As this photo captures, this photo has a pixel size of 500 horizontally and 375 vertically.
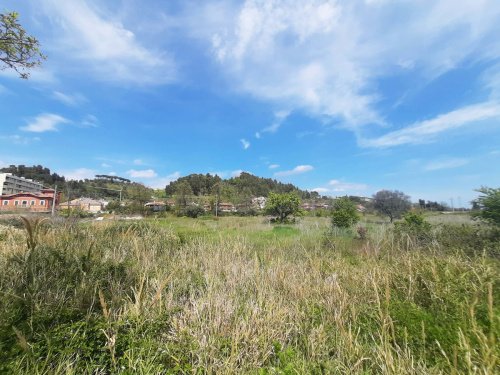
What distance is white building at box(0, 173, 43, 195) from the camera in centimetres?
7656

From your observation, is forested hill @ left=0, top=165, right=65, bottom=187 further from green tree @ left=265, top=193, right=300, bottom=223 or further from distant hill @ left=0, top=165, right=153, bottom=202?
green tree @ left=265, top=193, right=300, bottom=223

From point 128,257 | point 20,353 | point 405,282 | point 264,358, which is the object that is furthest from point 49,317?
point 405,282

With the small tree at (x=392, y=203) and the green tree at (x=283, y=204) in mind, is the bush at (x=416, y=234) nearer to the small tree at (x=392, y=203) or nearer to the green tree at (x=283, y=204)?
the green tree at (x=283, y=204)

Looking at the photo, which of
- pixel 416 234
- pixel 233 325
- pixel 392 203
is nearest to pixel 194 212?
pixel 392 203

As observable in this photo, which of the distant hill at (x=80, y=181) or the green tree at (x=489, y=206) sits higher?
the distant hill at (x=80, y=181)

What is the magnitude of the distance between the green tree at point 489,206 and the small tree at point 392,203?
23101 millimetres

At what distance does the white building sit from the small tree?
93503mm

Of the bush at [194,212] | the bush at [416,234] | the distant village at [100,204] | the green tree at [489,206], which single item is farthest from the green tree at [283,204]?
the green tree at [489,206]

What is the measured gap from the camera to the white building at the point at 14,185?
76562 millimetres

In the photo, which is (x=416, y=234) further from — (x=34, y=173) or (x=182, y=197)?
(x=34, y=173)

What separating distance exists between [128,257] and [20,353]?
326 cm

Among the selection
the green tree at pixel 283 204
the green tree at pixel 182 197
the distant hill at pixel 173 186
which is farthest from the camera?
the distant hill at pixel 173 186

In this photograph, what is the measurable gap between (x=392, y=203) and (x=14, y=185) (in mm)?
104059

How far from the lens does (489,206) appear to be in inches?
342
